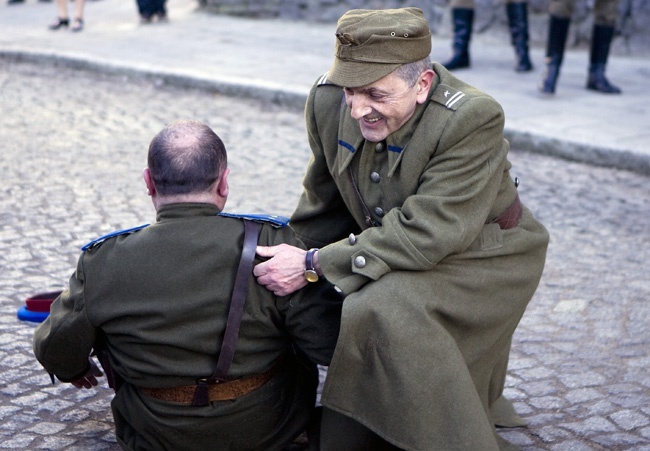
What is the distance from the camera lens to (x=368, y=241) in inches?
108

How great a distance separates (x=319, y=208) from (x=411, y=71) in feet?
2.17

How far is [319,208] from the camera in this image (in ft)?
10.7

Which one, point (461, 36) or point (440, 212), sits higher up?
point (440, 212)

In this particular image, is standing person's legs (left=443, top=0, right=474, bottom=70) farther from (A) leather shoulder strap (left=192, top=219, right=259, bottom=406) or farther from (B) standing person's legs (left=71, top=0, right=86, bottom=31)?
(A) leather shoulder strap (left=192, top=219, right=259, bottom=406)

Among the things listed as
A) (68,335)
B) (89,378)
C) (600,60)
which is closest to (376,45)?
(68,335)

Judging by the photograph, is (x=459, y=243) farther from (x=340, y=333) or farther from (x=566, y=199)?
(x=566, y=199)

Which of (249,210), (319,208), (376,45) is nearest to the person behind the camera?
(376,45)

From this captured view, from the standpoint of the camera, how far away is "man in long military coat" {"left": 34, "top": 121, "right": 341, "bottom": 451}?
2.63 m

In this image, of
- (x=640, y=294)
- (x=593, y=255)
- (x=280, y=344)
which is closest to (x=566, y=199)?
(x=593, y=255)

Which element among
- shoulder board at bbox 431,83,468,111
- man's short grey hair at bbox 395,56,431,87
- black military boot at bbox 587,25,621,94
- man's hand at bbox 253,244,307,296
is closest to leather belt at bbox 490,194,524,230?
shoulder board at bbox 431,83,468,111

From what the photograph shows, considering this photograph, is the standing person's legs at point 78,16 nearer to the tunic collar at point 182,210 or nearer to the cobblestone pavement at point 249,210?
the cobblestone pavement at point 249,210

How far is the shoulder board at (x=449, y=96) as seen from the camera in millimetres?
2791

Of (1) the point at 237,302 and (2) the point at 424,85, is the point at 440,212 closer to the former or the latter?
(2) the point at 424,85

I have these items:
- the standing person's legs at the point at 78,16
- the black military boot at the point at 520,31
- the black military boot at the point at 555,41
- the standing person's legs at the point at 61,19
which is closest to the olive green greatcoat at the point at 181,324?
the black military boot at the point at 555,41
